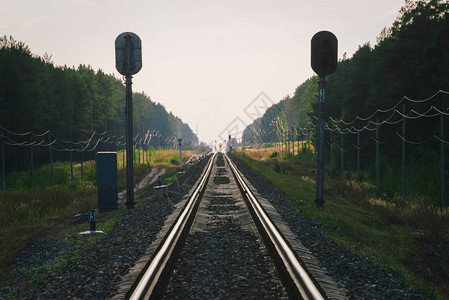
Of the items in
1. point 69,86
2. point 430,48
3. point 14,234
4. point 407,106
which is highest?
point 69,86

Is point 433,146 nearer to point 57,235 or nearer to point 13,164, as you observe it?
point 57,235


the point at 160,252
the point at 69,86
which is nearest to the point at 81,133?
the point at 69,86

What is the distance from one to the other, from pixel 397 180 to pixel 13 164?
4323cm

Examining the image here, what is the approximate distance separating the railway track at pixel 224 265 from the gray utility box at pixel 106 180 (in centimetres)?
638

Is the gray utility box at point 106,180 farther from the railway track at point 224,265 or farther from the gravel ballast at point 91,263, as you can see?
the railway track at point 224,265

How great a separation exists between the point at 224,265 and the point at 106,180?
10.3 meters

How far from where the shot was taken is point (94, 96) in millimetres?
68125

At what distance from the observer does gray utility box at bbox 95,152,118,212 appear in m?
14.9

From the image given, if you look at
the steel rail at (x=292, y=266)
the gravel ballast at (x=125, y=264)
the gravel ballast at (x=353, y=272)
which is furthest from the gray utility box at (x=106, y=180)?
the gravel ballast at (x=353, y=272)

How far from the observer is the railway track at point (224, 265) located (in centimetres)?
472

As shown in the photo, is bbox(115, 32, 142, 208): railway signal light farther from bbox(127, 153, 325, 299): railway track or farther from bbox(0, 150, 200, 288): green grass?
bbox(127, 153, 325, 299): railway track

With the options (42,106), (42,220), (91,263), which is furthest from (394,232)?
(42,106)

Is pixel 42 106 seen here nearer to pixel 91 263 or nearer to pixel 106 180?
pixel 106 180

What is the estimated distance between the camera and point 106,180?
14914 mm
